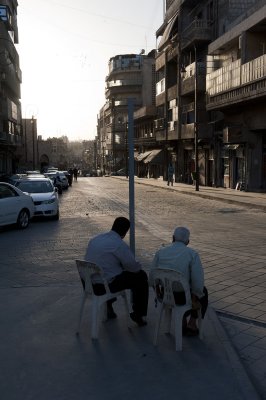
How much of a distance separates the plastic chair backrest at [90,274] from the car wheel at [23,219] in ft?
34.4

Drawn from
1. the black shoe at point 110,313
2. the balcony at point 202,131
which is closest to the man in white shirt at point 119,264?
the black shoe at point 110,313

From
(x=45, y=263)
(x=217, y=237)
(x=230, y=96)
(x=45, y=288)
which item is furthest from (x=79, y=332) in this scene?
(x=230, y=96)

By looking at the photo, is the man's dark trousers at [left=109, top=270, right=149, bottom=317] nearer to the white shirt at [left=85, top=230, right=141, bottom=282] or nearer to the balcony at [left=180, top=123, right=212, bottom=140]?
the white shirt at [left=85, top=230, right=141, bottom=282]

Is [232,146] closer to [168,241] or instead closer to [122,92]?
[168,241]

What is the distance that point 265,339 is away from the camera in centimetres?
545

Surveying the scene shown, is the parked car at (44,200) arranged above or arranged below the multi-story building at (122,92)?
below

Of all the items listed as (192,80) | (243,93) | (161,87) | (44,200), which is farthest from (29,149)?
(44,200)

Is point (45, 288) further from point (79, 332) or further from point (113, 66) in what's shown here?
point (113, 66)

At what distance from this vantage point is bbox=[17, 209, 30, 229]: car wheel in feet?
51.7

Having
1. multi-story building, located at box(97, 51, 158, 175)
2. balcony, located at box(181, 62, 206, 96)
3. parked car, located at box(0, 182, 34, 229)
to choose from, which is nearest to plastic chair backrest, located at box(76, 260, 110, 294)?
parked car, located at box(0, 182, 34, 229)

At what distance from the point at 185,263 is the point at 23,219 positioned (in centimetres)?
1139

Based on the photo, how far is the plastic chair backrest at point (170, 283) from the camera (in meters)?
5.08

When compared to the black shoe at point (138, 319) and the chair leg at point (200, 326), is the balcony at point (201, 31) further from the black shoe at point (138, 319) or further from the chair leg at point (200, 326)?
the chair leg at point (200, 326)

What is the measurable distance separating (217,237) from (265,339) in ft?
26.4
